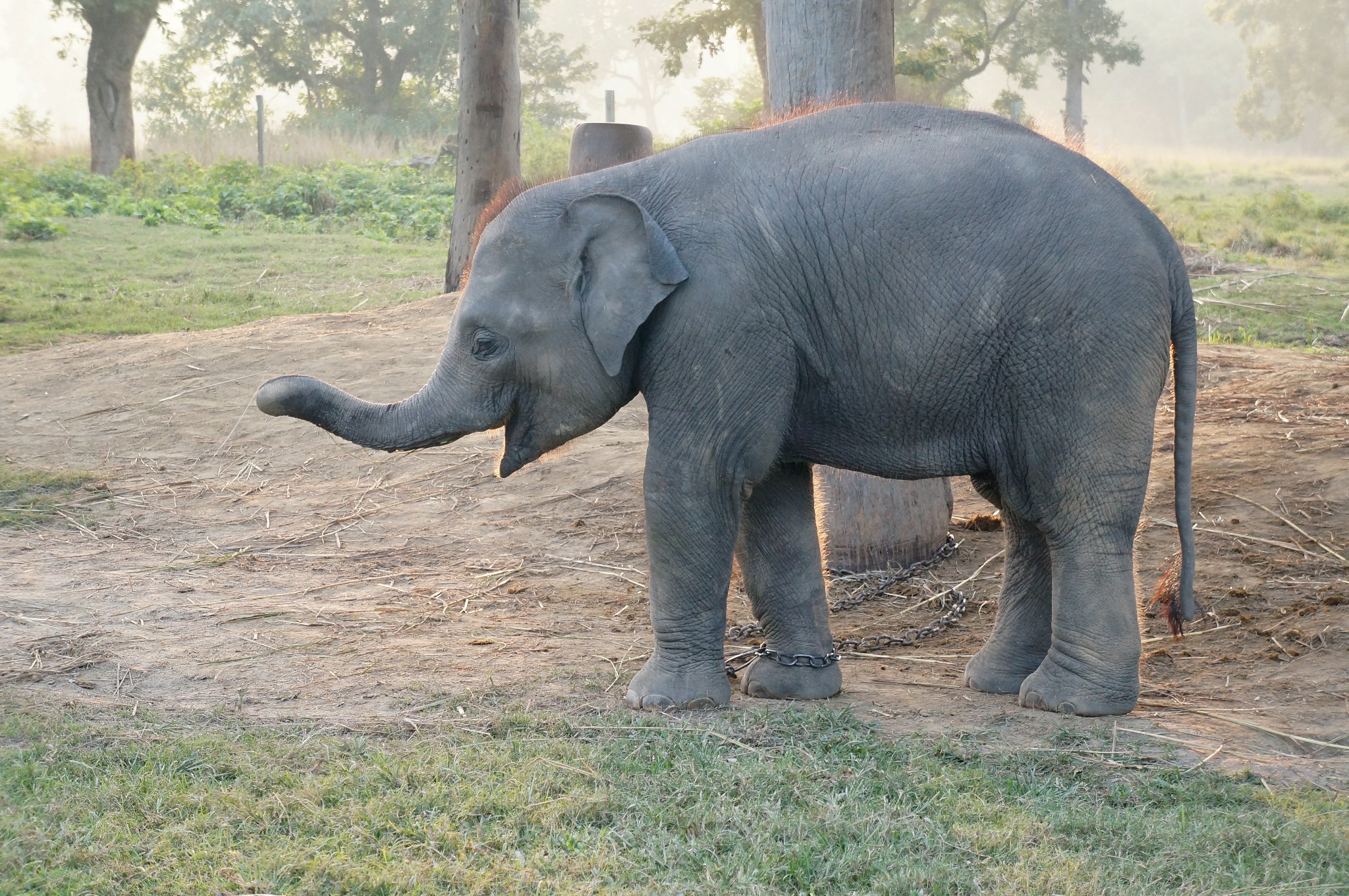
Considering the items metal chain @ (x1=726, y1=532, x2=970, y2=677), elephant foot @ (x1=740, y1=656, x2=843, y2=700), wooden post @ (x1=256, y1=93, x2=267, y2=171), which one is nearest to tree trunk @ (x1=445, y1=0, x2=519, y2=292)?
metal chain @ (x1=726, y1=532, x2=970, y2=677)

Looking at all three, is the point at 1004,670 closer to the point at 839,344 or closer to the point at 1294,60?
the point at 839,344

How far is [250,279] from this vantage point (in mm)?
15297

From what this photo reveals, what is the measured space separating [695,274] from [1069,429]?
4.59 ft

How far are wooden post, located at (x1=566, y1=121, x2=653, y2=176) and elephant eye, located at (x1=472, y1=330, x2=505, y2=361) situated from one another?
15.8 ft

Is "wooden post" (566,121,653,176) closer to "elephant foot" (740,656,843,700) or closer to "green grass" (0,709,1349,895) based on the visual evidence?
"elephant foot" (740,656,843,700)

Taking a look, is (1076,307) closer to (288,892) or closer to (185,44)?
(288,892)

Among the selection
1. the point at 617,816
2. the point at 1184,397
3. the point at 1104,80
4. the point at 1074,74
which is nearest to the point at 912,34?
the point at 1074,74

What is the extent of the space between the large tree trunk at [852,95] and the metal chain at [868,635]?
0.24 ft

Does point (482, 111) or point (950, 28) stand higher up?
point (950, 28)

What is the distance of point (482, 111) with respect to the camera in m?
12.9

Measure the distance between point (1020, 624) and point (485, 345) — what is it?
2.33 meters

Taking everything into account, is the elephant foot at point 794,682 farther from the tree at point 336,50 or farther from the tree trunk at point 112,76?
the tree at point 336,50

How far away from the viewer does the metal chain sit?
16.5 ft

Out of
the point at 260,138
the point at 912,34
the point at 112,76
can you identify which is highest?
the point at 912,34
